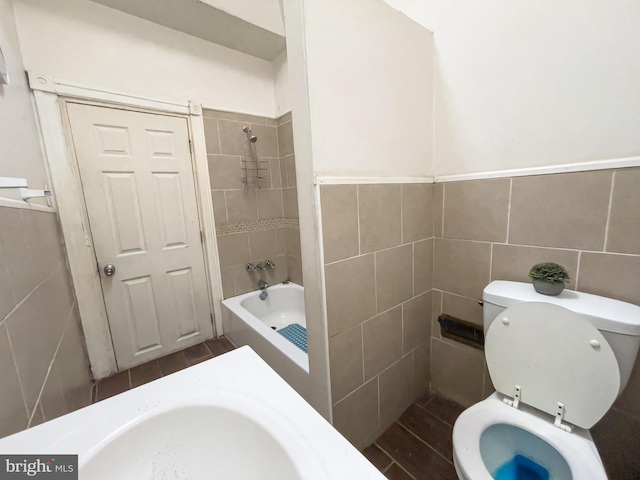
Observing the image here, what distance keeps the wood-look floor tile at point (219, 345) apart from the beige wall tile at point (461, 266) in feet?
5.52

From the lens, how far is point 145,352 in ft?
6.34

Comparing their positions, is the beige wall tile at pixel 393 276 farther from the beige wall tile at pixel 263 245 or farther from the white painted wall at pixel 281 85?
the white painted wall at pixel 281 85

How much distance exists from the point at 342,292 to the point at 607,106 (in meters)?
1.19

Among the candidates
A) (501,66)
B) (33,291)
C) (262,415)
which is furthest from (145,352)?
(501,66)

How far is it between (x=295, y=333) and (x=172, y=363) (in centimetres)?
95

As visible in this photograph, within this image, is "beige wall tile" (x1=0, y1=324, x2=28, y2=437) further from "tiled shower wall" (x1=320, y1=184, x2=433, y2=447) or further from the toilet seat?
the toilet seat

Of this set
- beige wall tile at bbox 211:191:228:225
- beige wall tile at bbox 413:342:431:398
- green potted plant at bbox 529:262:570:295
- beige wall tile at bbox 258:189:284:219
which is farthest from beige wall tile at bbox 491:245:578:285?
beige wall tile at bbox 211:191:228:225

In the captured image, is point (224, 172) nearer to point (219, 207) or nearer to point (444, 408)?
point (219, 207)

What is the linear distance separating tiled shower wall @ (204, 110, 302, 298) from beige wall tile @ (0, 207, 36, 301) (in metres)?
1.34

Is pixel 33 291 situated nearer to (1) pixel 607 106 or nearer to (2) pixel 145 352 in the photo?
(2) pixel 145 352

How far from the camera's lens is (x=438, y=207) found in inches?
55.6

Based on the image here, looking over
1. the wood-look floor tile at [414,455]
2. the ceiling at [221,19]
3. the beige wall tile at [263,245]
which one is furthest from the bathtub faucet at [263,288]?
the ceiling at [221,19]

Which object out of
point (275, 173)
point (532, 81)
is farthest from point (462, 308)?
point (275, 173)

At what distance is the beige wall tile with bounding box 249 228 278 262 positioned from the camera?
2.35 metres
